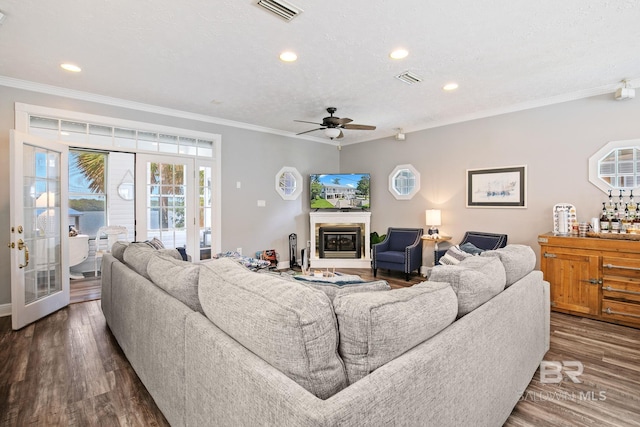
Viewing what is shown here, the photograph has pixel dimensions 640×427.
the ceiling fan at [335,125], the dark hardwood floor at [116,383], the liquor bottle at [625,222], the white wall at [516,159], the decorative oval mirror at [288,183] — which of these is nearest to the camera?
the dark hardwood floor at [116,383]

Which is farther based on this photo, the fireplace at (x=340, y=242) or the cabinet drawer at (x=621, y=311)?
the fireplace at (x=340, y=242)

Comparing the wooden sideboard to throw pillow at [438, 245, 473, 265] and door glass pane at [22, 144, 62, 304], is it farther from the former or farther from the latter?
door glass pane at [22, 144, 62, 304]

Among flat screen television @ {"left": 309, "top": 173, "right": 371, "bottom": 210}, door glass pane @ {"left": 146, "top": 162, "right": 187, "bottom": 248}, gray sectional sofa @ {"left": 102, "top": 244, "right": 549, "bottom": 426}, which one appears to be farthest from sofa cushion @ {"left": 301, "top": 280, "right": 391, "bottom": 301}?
flat screen television @ {"left": 309, "top": 173, "right": 371, "bottom": 210}

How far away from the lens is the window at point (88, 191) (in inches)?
242

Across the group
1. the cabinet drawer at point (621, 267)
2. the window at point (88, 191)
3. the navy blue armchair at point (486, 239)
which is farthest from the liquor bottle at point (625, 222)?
the window at point (88, 191)

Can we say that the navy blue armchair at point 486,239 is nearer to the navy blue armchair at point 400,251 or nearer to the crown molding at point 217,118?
the navy blue armchair at point 400,251

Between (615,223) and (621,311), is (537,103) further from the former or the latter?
(621,311)

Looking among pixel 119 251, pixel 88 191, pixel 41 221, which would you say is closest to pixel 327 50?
pixel 119 251

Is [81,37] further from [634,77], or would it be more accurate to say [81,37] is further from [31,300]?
[634,77]

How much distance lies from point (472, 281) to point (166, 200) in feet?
14.6

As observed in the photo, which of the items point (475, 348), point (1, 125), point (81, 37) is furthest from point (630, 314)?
point (1, 125)

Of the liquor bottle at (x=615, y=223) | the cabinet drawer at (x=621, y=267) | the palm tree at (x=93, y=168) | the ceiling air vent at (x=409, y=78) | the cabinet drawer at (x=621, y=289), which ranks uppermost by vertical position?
the ceiling air vent at (x=409, y=78)

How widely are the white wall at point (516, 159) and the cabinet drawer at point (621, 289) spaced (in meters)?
0.90

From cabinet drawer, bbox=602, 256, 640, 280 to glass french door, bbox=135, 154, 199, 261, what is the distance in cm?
526
